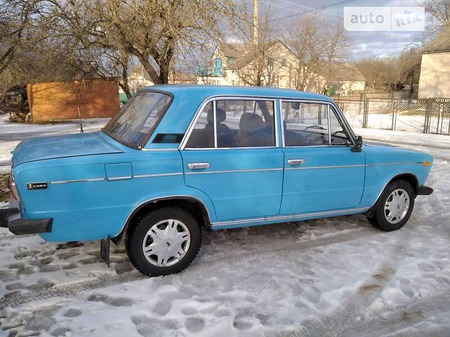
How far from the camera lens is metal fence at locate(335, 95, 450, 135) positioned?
16.1 m

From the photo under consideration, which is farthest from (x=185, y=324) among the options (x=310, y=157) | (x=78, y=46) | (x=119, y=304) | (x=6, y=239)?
(x=78, y=46)

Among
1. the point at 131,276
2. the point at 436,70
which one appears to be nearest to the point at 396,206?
the point at 131,276

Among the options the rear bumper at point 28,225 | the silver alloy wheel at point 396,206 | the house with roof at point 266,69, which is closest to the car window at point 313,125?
the silver alloy wheel at point 396,206

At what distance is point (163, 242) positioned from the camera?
11.2 feet

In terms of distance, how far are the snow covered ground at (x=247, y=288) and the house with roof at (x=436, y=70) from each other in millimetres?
31343

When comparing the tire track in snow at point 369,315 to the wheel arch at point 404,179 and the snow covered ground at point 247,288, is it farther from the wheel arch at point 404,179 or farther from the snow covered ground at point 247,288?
the wheel arch at point 404,179

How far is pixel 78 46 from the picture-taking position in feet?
37.4

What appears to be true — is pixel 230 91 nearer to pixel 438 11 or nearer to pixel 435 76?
pixel 435 76

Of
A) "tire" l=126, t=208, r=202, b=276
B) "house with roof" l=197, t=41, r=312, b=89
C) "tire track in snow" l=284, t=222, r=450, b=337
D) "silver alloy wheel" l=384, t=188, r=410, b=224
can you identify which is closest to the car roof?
"tire" l=126, t=208, r=202, b=276

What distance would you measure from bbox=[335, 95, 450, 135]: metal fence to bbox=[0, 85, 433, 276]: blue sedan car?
14.0 metres

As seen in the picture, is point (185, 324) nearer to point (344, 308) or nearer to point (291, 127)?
point (344, 308)

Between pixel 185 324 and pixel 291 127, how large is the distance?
2.27 metres

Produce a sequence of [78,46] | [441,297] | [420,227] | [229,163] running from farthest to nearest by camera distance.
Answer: [78,46] < [420,227] < [229,163] < [441,297]

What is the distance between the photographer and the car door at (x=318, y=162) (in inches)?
153
